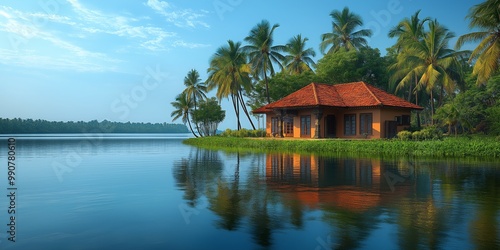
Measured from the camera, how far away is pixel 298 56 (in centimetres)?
4928

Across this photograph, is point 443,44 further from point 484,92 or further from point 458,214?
point 458,214

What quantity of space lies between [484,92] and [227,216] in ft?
117

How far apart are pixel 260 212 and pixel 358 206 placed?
2225 millimetres

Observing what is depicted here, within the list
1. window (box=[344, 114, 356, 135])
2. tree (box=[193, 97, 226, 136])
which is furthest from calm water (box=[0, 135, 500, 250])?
tree (box=[193, 97, 226, 136])

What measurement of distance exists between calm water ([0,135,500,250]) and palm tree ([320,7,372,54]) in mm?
36194

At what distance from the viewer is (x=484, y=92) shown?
35.2 meters

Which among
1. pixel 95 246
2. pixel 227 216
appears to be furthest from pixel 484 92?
pixel 95 246

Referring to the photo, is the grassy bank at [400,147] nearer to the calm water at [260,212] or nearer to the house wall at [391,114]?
the house wall at [391,114]

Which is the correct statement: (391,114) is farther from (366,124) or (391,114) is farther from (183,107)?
(183,107)

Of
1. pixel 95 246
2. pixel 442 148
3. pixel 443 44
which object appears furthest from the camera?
pixel 443 44

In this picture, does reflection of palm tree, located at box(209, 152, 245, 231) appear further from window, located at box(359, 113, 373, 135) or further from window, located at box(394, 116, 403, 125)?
window, located at box(394, 116, 403, 125)

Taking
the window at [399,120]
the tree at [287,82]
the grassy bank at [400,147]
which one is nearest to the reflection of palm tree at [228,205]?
the grassy bank at [400,147]

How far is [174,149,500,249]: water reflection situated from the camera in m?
6.04

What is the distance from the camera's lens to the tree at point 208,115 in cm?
5856
